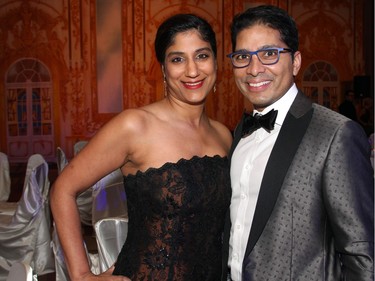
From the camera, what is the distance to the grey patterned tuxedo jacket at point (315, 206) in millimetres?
1381

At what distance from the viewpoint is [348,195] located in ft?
4.52

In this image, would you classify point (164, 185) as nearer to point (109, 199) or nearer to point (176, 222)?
point (176, 222)

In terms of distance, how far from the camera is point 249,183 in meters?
1.66

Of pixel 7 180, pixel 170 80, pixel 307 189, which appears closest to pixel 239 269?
pixel 307 189

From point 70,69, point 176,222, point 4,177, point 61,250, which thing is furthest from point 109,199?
point 70,69

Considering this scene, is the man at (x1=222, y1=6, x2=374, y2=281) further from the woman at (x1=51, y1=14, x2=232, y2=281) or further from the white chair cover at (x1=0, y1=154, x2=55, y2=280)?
the white chair cover at (x1=0, y1=154, x2=55, y2=280)

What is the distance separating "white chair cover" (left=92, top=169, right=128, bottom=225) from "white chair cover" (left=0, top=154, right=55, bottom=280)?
473 mm

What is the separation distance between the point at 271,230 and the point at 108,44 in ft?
34.1

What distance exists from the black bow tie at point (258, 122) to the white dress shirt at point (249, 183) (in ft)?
0.10

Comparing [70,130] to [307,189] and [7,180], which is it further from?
[307,189]

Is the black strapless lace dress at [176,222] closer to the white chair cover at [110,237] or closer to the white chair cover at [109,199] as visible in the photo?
the white chair cover at [110,237]

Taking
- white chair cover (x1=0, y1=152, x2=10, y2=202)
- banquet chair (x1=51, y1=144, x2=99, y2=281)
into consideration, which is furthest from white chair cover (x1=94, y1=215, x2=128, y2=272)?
white chair cover (x1=0, y1=152, x2=10, y2=202)

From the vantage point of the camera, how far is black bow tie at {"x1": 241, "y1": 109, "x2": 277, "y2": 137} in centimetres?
166

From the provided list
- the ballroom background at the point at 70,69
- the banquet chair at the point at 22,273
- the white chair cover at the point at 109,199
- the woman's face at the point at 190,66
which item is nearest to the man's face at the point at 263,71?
the woman's face at the point at 190,66
